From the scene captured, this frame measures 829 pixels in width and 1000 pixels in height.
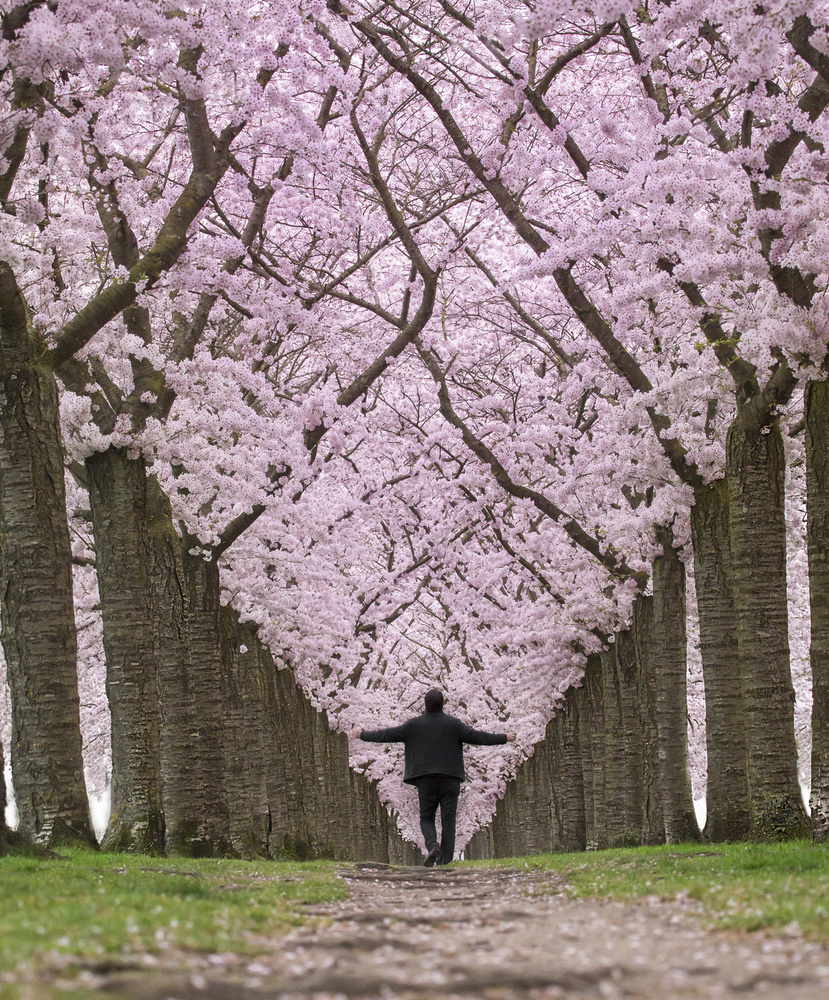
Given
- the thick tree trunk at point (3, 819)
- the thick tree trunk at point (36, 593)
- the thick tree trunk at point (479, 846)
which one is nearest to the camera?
the thick tree trunk at point (3, 819)

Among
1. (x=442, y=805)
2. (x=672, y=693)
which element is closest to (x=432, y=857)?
(x=442, y=805)

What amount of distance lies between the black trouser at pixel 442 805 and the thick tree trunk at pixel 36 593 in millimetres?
6520

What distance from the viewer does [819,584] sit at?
39.0 ft

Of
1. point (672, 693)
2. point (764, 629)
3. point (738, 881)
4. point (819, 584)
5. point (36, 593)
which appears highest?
point (36, 593)

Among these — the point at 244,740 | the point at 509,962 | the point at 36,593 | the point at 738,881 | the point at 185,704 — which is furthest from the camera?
the point at 244,740

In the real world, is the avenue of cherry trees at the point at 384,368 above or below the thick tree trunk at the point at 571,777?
above

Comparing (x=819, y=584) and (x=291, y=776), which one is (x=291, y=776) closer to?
(x=291, y=776)

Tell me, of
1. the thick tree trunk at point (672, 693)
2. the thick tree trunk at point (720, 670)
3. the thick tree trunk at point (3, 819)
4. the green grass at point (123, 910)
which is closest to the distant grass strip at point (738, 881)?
the thick tree trunk at point (720, 670)

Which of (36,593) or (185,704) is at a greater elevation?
(36,593)

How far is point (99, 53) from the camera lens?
459 inches

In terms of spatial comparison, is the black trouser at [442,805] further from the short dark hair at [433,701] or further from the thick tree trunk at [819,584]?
the thick tree trunk at [819,584]

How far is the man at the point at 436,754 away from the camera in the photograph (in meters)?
17.4

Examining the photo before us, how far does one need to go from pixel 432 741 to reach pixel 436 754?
20 cm

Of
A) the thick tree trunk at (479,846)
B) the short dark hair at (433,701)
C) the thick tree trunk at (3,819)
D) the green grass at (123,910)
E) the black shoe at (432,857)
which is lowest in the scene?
the thick tree trunk at (479,846)
